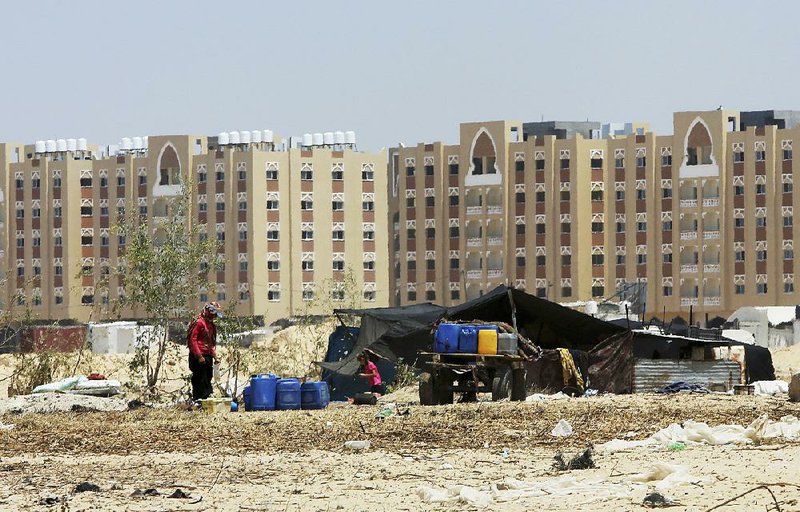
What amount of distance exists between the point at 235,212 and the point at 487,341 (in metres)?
105

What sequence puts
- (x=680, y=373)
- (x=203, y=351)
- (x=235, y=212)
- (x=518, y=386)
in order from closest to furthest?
(x=203, y=351), (x=518, y=386), (x=680, y=373), (x=235, y=212)

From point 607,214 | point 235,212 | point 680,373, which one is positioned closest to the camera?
point 680,373

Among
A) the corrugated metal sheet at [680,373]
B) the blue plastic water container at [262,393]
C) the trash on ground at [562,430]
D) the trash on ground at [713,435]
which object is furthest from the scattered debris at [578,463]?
the corrugated metal sheet at [680,373]

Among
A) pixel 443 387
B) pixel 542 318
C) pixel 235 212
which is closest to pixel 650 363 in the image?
pixel 542 318

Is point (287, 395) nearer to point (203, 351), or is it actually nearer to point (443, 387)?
point (203, 351)

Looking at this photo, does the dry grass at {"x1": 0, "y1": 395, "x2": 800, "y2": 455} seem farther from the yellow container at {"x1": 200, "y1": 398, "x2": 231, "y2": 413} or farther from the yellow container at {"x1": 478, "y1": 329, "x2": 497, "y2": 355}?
the yellow container at {"x1": 478, "y1": 329, "x2": 497, "y2": 355}

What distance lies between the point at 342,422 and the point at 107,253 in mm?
114992

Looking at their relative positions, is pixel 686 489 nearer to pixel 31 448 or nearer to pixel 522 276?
pixel 31 448

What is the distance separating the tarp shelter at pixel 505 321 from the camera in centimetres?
3091

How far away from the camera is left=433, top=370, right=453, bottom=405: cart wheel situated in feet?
88.2

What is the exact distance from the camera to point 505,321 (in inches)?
1225

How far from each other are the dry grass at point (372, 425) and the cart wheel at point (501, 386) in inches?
66.6

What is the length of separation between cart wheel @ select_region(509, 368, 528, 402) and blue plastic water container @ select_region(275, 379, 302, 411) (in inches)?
136

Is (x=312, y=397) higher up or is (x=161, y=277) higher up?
(x=161, y=277)
